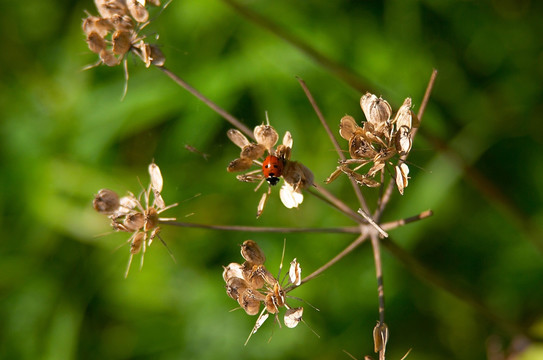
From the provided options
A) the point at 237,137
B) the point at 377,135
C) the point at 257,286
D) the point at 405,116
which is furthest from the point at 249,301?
the point at 405,116

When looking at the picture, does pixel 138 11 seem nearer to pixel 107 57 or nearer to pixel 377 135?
pixel 107 57

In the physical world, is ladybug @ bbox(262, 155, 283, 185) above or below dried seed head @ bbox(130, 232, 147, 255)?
above

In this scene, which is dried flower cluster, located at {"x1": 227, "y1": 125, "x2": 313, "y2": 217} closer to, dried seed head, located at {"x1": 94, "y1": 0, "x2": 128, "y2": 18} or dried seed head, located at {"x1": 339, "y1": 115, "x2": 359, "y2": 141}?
dried seed head, located at {"x1": 339, "y1": 115, "x2": 359, "y2": 141}

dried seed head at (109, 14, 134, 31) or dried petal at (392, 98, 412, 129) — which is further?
dried seed head at (109, 14, 134, 31)

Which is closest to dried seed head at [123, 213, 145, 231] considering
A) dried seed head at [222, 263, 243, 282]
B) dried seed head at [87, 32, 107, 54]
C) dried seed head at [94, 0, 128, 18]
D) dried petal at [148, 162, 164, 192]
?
dried petal at [148, 162, 164, 192]

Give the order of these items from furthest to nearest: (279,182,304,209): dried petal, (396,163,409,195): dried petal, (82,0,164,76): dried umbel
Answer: (82,0,164,76): dried umbel
(279,182,304,209): dried petal
(396,163,409,195): dried petal
